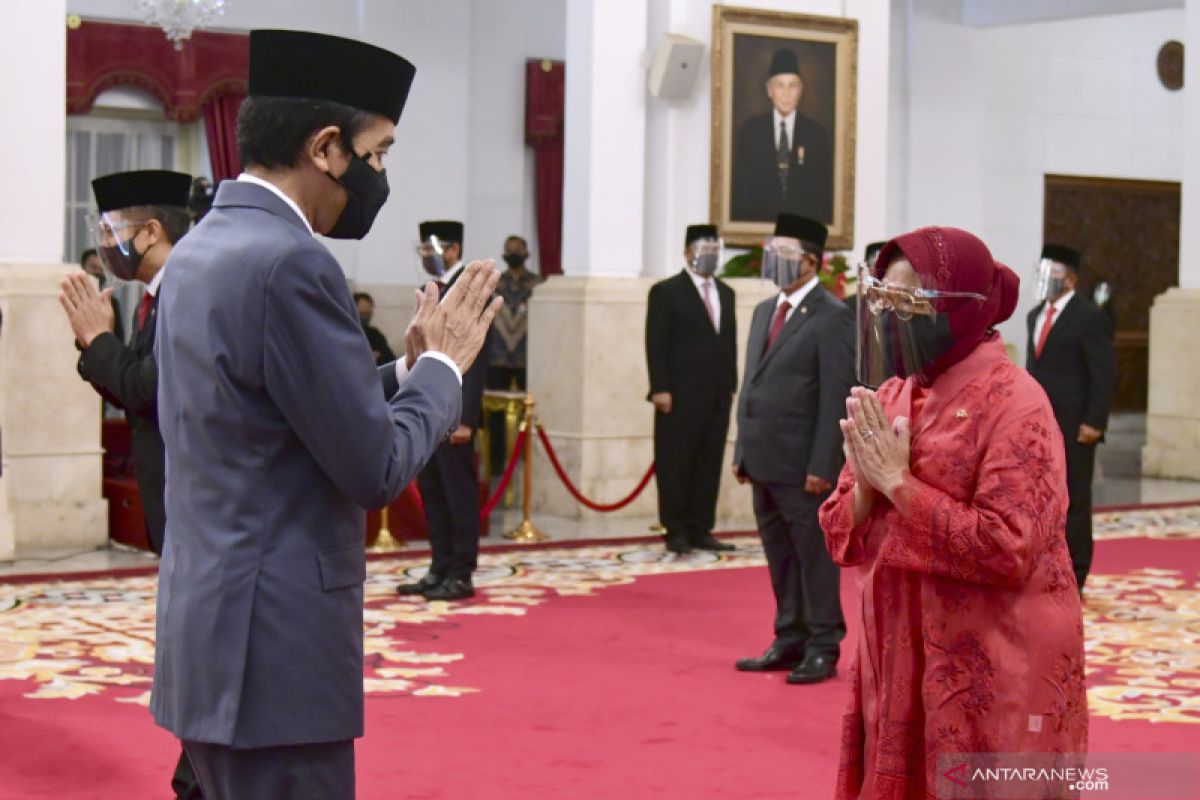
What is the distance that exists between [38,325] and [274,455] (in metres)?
7.71

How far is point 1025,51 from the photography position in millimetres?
19156

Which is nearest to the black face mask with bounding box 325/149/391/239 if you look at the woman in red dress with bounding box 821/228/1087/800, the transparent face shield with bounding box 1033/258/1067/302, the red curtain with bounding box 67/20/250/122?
the woman in red dress with bounding box 821/228/1087/800

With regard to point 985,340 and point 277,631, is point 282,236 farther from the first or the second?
point 985,340

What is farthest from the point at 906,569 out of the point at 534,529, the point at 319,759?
the point at 534,529

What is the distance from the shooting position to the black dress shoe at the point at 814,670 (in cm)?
678

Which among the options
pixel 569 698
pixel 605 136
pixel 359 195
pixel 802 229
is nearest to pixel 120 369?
pixel 359 195

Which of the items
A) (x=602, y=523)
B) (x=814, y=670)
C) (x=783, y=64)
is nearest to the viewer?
(x=814, y=670)

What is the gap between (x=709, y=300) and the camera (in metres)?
10.7

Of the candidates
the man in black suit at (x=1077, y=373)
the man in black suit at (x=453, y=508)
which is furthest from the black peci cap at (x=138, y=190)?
the man in black suit at (x=1077, y=373)

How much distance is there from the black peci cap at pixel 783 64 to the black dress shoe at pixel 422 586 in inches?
202

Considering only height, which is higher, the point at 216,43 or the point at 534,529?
the point at 216,43

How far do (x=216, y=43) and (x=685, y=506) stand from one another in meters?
6.73

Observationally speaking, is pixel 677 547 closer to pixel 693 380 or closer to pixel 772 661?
pixel 693 380

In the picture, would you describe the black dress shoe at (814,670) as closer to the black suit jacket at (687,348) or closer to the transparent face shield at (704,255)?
the black suit jacket at (687,348)
